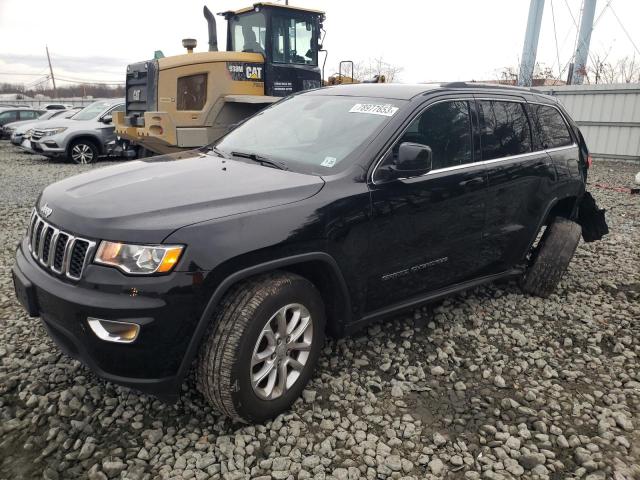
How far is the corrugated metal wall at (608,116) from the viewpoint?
13.0 m

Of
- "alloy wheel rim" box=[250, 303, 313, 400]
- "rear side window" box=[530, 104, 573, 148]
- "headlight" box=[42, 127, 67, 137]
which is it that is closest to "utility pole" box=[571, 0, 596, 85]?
"rear side window" box=[530, 104, 573, 148]

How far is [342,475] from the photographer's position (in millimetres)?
2377

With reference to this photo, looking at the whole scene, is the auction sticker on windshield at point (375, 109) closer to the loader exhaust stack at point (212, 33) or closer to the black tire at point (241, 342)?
the black tire at point (241, 342)

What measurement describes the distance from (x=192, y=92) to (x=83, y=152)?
5.82 meters

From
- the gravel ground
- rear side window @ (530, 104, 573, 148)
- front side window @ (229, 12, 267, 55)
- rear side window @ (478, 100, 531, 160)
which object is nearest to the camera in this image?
the gravel ground

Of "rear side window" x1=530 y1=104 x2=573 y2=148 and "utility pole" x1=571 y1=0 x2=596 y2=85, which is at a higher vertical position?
"utility pole" x1=571 y1=0 x2=596 y2=85

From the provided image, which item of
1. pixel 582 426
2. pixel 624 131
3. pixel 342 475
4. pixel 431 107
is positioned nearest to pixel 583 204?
pixel 431 107

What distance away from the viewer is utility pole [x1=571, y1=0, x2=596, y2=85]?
60.4 ft

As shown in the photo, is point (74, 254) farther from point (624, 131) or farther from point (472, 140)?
point (624, 131)

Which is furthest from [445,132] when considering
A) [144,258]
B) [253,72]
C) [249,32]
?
[249,32]

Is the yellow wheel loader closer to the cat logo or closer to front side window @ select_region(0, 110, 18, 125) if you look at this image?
the cat logo

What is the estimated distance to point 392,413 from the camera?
9.34 ft

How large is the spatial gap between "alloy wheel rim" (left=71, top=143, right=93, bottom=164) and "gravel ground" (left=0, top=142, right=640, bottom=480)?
986 cm

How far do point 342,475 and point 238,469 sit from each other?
0.51 m
